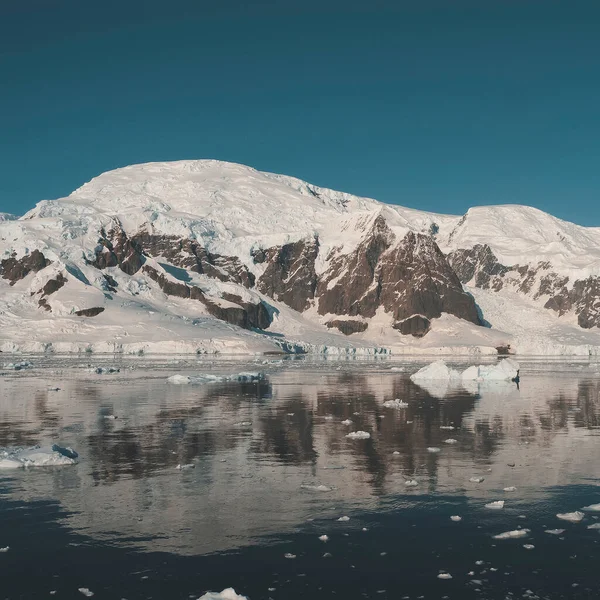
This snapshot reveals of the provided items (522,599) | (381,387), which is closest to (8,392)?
(381,387)

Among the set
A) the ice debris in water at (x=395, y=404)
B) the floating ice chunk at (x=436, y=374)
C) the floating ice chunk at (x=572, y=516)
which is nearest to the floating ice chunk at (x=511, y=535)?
the floating ice chunk at (x=572, y=516)

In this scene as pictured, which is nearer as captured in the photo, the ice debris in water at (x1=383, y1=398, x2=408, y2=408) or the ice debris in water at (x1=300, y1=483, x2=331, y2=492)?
the ice debris in water at (x1=300, y1=483, x2=331, y2=492)

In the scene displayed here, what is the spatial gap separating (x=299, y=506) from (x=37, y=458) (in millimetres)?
11791

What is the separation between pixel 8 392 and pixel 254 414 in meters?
26.0

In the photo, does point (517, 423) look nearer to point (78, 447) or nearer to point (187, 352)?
point (78, 447)

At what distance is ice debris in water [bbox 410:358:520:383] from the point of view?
2943 inches

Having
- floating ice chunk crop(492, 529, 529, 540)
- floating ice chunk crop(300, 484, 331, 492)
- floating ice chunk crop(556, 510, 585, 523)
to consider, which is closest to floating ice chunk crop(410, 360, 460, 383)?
floating ice chunk crop(300, 484, 331, 492)

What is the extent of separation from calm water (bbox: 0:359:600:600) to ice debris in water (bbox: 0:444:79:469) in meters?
0.71

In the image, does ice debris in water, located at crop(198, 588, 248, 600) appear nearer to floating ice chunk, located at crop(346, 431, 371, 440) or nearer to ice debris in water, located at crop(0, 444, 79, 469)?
ice debris in water, located at crop(0, 444, 79, 469)

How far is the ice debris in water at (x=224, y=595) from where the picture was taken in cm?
1452

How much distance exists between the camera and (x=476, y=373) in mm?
78938

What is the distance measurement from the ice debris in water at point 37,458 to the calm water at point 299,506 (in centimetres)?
71

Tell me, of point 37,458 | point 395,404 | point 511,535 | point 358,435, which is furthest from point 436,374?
point 511,535

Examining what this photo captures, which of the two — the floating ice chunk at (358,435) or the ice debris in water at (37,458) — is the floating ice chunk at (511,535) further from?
the ice debris in water at (37,458)
